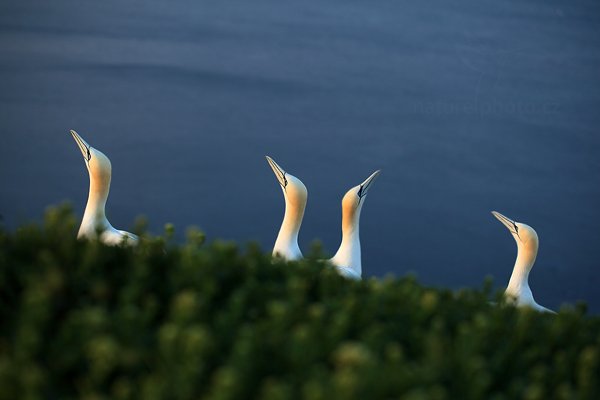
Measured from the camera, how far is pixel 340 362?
7.68 feet

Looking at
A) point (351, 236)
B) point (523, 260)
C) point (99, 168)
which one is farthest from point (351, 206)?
point (99, 168)

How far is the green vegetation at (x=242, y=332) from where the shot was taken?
2.21 metres

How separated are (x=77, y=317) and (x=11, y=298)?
354 mm

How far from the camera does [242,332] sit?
243 centimetres

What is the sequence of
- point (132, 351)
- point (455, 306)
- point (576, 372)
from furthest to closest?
point (455, 306) < point (576, 372) < point (132, 351)

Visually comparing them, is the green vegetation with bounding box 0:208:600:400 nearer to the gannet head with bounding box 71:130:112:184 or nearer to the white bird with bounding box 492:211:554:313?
the white bird with bounding box 492:211:554:313

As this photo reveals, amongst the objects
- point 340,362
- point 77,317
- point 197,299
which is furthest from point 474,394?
point 77,317

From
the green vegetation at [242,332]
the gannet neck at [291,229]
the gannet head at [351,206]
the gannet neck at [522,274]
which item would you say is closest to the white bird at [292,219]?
the gannet neck at [291,229]

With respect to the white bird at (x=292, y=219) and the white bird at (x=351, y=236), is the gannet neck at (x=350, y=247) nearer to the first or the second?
the white bird at (x=351, y=236)

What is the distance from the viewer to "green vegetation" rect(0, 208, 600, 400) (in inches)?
86.8

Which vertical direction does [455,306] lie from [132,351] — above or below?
below

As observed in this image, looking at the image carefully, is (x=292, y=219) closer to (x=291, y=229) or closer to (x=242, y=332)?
(x=291, y=229)

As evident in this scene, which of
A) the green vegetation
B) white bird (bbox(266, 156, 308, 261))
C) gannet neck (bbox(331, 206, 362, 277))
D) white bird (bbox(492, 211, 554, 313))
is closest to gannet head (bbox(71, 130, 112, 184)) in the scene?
white bird (bbox(266, 156, 308, 261))

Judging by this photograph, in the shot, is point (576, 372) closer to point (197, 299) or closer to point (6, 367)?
point (197, 299)
